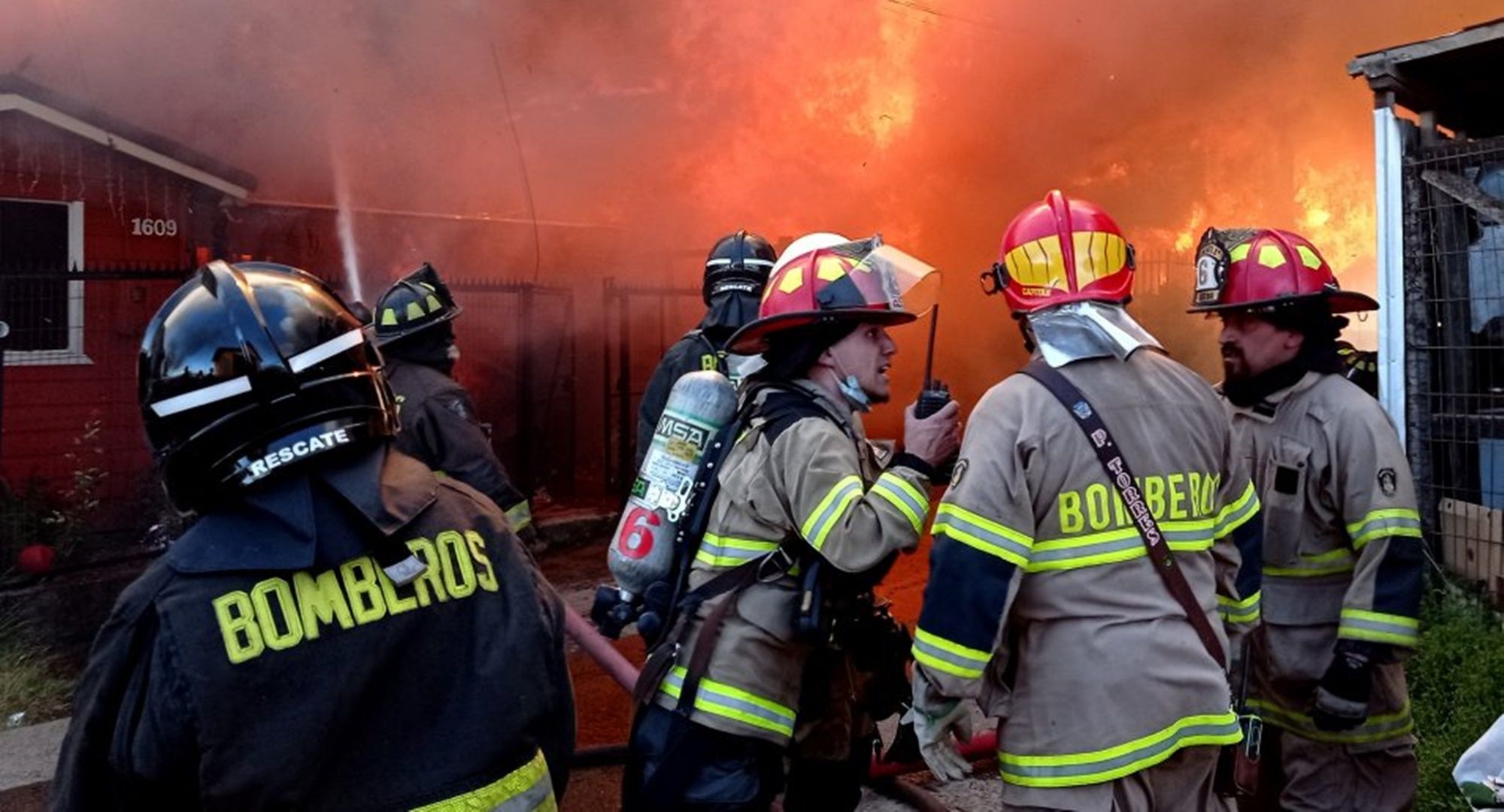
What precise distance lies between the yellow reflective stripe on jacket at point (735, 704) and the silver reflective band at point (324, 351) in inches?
51.9

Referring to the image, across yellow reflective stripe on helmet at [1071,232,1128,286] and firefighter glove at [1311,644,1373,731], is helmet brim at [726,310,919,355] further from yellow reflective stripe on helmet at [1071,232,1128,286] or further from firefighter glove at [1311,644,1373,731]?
firefighter glove at [1311,644,1373,731]

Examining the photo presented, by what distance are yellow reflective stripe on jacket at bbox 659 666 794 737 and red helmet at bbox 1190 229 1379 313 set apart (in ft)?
6.44

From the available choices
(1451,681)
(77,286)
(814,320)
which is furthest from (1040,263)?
(77,286)

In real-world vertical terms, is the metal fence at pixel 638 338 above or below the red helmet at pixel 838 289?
above

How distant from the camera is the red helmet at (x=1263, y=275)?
3199mm

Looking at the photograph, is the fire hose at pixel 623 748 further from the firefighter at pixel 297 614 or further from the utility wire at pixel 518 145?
the utility wire at pixel 518 145

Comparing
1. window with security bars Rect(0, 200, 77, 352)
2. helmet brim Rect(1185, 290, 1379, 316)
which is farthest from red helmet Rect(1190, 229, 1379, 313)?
window with security bars Rect(0, 200, 77, 352)

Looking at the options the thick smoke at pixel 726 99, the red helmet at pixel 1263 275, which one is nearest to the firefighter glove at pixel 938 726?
the red helmet at pixel 1263 275

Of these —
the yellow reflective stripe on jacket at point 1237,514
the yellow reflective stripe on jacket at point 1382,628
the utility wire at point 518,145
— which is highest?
the utility wire at point 518,145

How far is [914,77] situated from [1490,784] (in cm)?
1271

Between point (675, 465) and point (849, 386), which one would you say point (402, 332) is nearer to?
point (675, 465)

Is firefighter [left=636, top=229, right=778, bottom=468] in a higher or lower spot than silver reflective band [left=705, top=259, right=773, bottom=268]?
lower

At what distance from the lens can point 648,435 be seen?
476 centimetres

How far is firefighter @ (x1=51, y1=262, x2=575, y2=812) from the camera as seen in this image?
133cm
